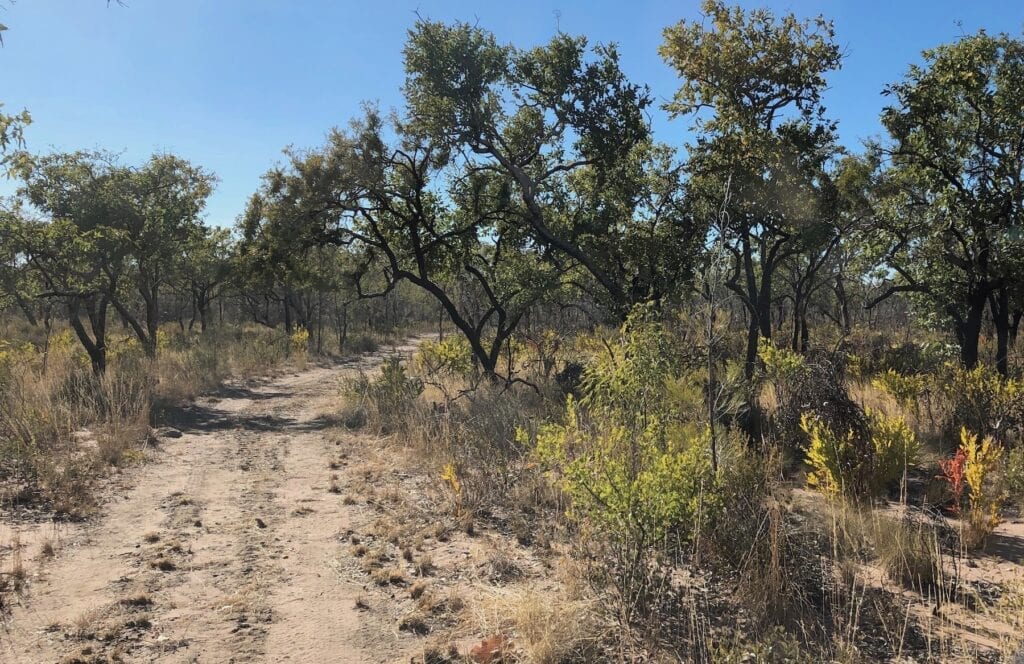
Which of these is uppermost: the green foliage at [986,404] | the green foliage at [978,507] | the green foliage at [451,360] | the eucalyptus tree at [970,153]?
the eucalyptus tree at [970,153]

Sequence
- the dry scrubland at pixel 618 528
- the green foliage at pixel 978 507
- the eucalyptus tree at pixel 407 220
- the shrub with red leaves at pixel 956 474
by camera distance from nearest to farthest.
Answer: the dry scrubland at pixel 618 528, the green foliage at pixel 978 507, the shrub with red leaves at pixel 956 474, the eucalyptus tree at pixel 407 220

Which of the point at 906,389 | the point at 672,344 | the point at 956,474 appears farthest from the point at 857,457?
the point at 906,389

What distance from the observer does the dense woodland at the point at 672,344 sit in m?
3.63

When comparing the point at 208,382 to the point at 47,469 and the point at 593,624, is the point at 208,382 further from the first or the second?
the point at 593,624

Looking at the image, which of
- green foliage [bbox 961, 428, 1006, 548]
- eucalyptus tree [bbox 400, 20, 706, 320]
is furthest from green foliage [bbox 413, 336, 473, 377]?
green foliage [bbox 961, 428, 1006, 548]

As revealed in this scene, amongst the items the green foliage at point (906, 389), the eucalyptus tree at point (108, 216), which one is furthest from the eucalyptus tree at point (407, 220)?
the green foliage at point (906, 389)

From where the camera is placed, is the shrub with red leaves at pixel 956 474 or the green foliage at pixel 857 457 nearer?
the shrub with red leaves at pixel 956 474

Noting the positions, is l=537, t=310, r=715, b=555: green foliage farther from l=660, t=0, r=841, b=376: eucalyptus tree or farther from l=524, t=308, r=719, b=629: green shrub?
l=660, t=0, r=841, b=376: eucalyptus tree

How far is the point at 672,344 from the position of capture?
4.79m

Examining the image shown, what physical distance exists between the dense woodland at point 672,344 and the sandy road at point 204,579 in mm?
966

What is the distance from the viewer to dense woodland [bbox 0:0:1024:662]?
363 centimetres

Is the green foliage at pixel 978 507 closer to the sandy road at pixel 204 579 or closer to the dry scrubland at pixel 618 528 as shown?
the dry scrubland at pixel 618 528

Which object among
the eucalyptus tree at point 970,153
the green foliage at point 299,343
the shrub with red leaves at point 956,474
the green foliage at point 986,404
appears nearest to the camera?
the shrub with red leaves at point 956,474

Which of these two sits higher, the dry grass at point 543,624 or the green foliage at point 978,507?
the green foliage at point 978,507
